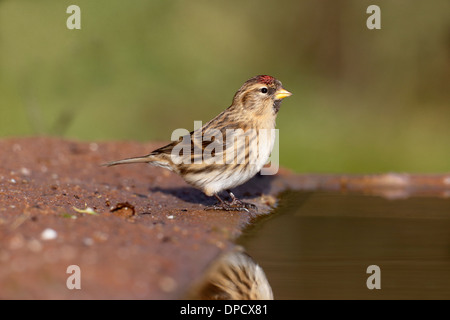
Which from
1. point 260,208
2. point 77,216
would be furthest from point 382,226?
point 77,216

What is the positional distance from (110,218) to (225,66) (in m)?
8.81

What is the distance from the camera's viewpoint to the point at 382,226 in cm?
577

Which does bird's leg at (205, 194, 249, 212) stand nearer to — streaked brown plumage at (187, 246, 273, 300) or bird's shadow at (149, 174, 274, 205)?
bird's shadow at (149, 174, 274, 205)

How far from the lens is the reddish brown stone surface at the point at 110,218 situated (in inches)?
142

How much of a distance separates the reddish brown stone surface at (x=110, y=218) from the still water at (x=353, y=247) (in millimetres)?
324

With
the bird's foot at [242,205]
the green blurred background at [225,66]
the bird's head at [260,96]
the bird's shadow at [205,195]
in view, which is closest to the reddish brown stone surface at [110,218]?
the bird's shadow at [205,195]

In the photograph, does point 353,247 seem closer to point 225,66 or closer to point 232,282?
point 232,282

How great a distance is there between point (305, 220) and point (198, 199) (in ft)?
4.48

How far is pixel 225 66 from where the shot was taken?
1346cm

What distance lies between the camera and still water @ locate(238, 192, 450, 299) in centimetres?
395

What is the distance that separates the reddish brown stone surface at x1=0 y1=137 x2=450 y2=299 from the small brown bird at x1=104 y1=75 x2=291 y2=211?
309mm

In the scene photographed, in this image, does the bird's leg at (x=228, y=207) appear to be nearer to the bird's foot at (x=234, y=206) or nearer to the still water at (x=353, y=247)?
the bird's foot at (x=234, y=206)

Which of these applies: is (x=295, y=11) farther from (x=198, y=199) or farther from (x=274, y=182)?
(x=198, y=199)

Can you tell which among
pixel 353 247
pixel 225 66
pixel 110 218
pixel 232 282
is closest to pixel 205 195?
pixel 110 218
